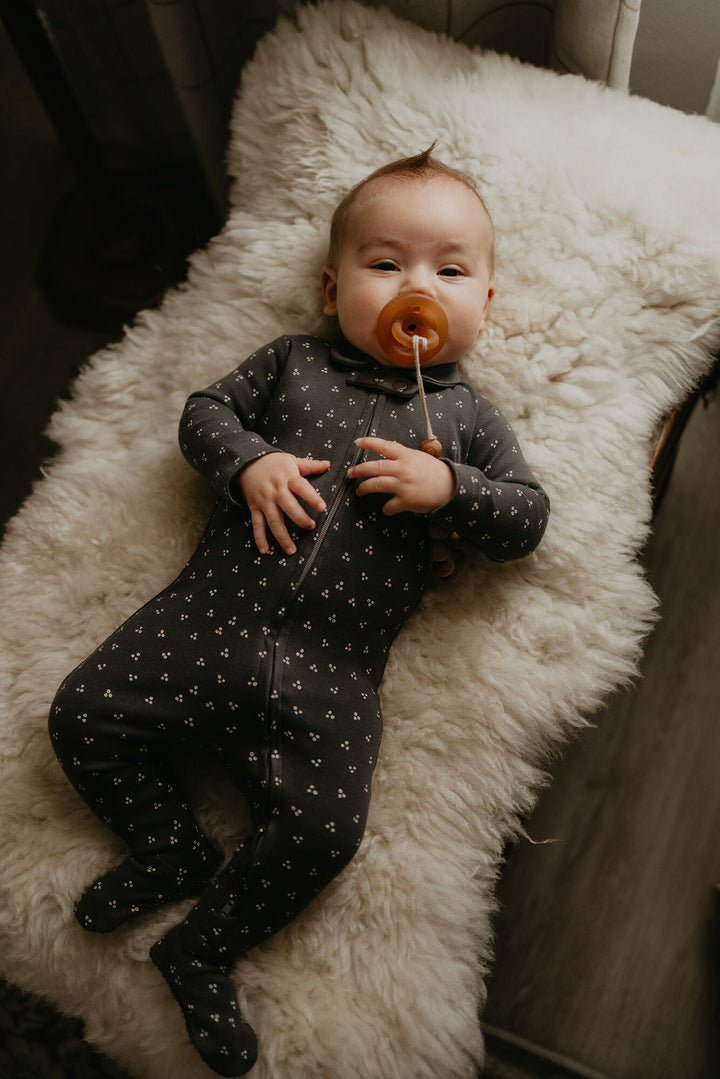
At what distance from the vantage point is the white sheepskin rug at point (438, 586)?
0.76 metres

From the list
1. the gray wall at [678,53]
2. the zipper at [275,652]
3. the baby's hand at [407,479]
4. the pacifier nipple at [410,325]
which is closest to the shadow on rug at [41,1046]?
the zipper at [275,652]

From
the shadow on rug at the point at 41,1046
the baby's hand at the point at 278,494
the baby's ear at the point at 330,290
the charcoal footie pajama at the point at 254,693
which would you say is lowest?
the shadow on rug at the point at 41,1046

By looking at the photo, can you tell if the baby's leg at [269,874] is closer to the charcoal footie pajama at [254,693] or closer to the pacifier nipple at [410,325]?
the charcoal footie pajama at [254,693]

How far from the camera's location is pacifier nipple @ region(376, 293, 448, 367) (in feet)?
2.56

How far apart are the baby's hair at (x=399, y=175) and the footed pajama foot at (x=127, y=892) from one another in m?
0.73

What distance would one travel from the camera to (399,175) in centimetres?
83

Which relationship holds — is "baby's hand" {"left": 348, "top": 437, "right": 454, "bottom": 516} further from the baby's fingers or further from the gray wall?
the gray wall

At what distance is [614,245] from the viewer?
868mm

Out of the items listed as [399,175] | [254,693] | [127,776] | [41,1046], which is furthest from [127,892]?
[399,175]

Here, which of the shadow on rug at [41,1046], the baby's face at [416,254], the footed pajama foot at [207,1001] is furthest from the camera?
the shadow on rug at [41,1046]

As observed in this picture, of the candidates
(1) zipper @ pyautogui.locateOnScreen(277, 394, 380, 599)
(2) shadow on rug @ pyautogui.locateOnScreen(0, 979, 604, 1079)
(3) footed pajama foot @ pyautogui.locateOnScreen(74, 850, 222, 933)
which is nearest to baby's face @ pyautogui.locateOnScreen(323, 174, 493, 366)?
(1) zipper @ pyautogui.locateOnScreen(277, 394, 380, 599)

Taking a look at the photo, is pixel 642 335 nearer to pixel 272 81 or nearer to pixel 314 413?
pixel 314 413

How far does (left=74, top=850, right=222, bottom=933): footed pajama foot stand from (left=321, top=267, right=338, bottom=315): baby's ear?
671 mm

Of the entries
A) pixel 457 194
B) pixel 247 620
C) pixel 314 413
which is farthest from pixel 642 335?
pixel 247 620
